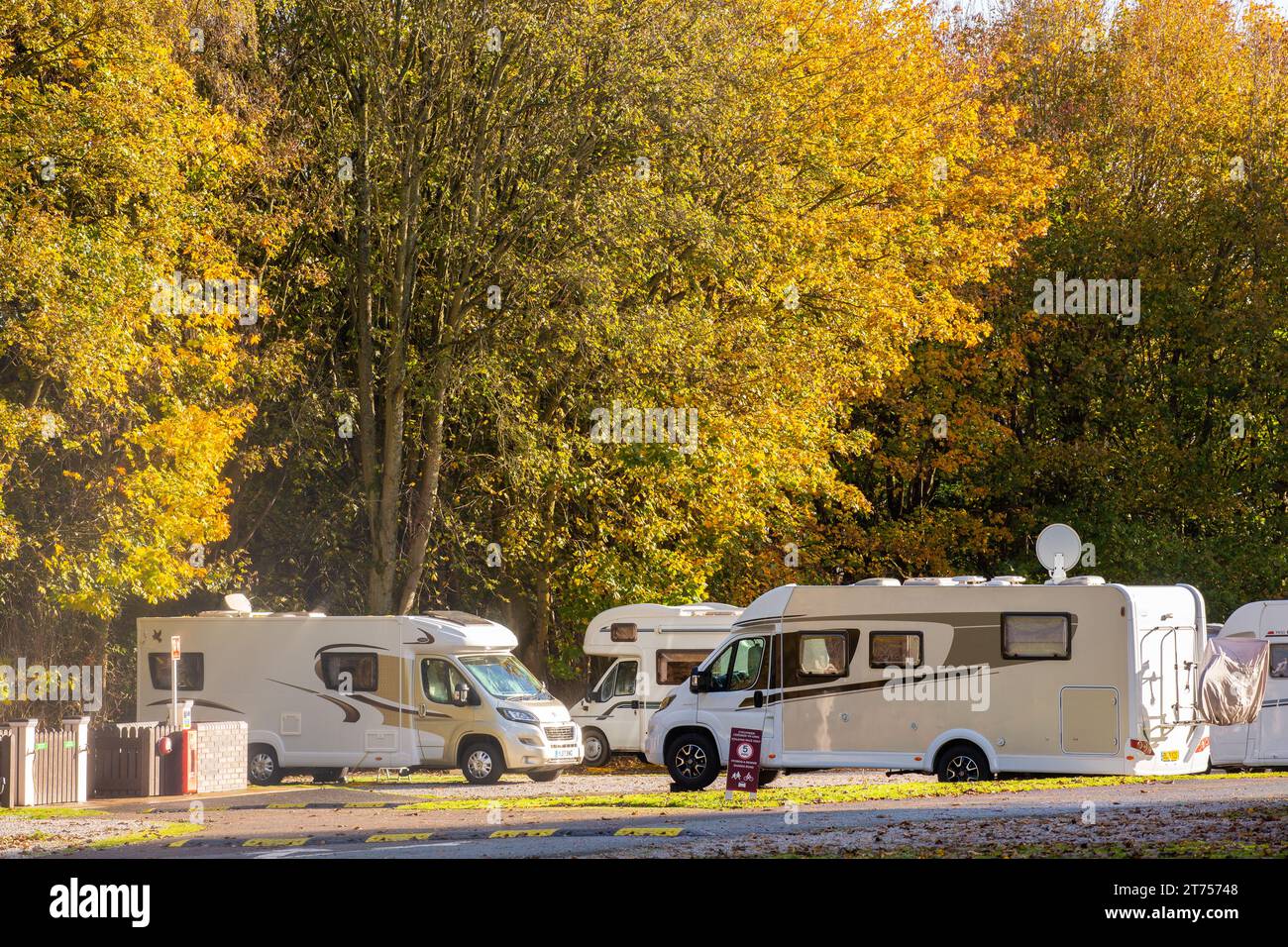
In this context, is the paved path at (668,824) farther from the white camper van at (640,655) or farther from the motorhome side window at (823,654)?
the white camper van at (640,655)

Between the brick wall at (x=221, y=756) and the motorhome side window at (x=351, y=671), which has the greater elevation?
the motorhome side window at (x=351, y=671)

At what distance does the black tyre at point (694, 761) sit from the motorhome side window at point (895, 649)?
2.78 m

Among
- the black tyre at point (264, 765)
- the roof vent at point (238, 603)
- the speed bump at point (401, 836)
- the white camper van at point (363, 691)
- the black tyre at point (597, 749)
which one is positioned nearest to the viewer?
the speed bump at point (401, 836)

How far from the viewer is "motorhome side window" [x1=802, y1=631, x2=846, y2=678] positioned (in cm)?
2284

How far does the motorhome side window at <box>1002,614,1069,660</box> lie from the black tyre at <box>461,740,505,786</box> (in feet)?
27.0

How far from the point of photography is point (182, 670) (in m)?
27.5

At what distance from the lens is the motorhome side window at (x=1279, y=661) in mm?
26469

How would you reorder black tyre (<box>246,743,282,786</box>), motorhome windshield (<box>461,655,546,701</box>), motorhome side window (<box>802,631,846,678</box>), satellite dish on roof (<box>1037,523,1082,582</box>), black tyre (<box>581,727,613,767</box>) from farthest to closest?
black tyre (<box>581,727,613,767</box>), black tyre (<box>246,743,282,786</box>), motorhome windshield (<box>461,655,546,701</box>), satellite dish on roof (<box>1037,523,1082,582</box>), motorhome side window (<box>802,631,846,678</box>)

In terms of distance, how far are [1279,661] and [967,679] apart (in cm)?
730

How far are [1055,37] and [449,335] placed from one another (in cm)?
2095

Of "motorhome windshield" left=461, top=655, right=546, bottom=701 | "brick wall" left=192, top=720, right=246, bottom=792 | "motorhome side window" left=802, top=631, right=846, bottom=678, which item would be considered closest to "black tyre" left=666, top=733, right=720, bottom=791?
"motorhome side window" left=802, top=631, right=846, bottom=678

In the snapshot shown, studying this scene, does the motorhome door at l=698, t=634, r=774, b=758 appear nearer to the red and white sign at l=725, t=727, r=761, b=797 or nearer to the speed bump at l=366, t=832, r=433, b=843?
the red and white sign at l=725, t=727, r=761, b=797

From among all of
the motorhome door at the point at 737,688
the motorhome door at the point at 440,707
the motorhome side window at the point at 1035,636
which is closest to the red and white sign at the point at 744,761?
the motorhome door at the point at 737,688
